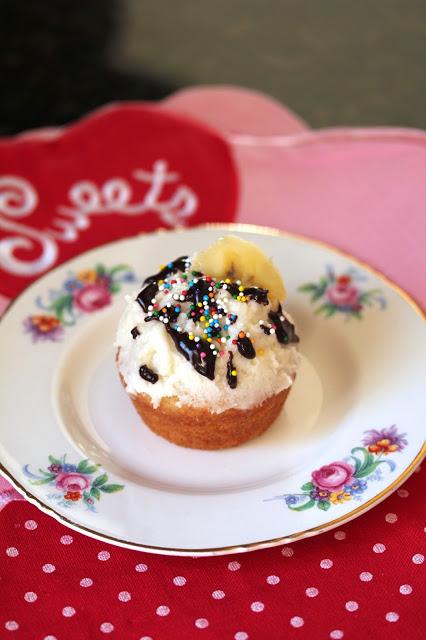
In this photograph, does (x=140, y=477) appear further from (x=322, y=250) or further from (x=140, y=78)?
(x=140, y=78)

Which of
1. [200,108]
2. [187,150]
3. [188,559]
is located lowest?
[188,559]

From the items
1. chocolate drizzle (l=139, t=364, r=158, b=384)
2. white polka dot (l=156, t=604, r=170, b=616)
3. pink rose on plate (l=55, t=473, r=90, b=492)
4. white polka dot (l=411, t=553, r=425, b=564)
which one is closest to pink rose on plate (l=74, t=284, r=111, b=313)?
chocolate drizzle (l=139, t=364, r=158, b=384)

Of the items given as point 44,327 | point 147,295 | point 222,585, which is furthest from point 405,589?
point 44,327

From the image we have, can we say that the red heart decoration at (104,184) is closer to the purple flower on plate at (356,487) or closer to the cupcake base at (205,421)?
the cupcake base at (205,421)

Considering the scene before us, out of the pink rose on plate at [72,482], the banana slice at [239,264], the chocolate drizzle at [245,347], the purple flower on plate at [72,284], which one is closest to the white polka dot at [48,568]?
the pink rose on plate at [72,482]

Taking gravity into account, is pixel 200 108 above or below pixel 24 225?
above

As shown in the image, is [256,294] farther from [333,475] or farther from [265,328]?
[333,475]

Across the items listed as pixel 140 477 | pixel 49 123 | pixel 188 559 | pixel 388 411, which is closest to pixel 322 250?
pixel 388 411

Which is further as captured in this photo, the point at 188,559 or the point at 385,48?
the point at 385,48

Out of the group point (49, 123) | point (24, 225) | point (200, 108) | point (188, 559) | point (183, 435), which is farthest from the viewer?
point (49, 123)
